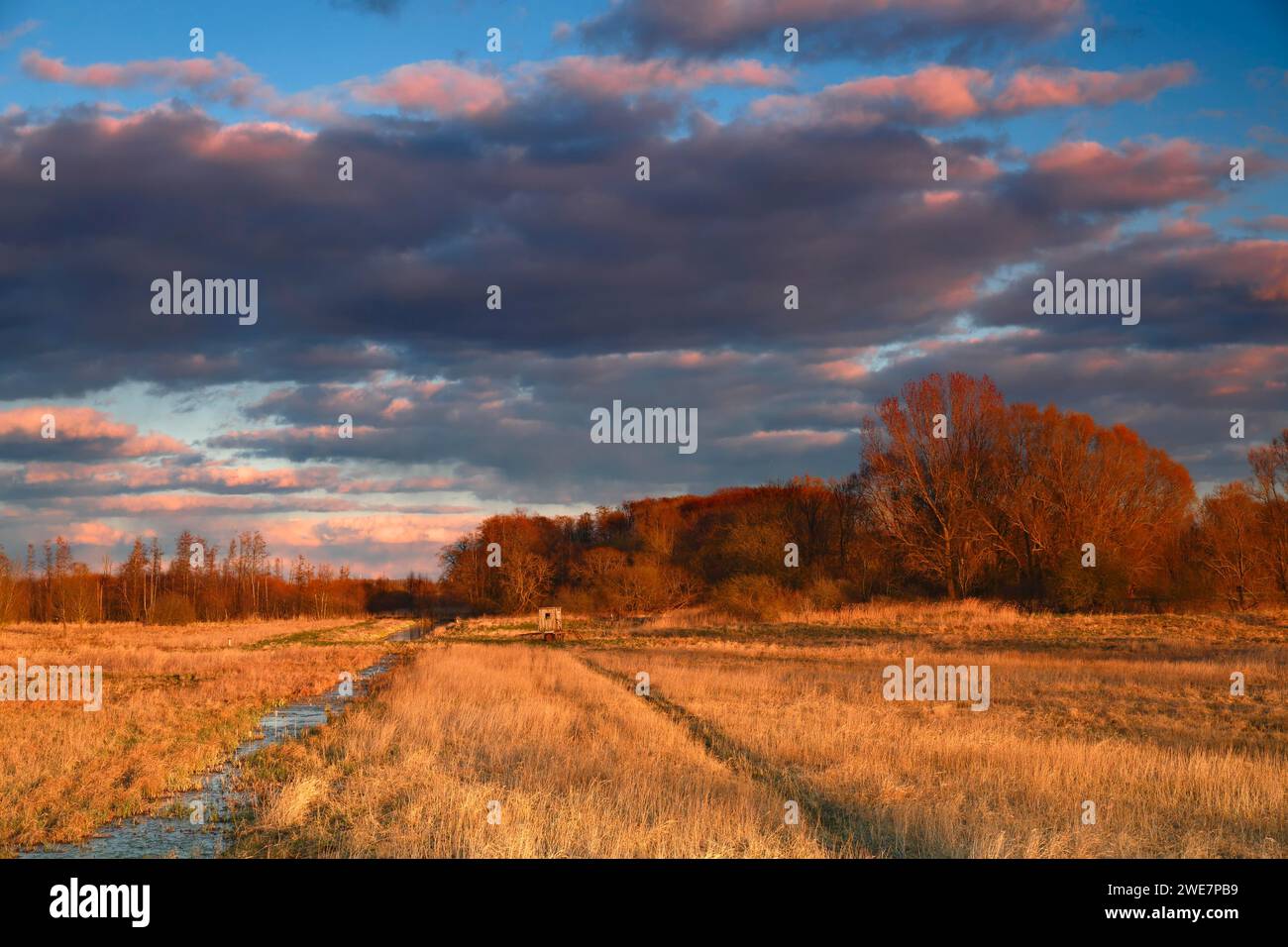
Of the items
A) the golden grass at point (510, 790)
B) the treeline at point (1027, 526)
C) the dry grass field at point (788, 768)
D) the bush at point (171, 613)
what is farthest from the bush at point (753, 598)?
the bush at point (171, 613)

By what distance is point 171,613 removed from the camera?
92688mm

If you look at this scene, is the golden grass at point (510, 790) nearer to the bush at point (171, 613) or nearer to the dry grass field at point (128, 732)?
the dry grass field at point (128, 732)

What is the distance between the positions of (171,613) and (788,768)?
92798mm

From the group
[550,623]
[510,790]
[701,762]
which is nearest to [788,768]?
[701,762]

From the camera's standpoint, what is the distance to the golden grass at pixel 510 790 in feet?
32.1

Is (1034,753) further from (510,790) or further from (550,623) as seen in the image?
(550,623)

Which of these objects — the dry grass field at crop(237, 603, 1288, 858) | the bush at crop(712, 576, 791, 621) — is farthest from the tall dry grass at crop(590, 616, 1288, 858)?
the bush at crop(712, 576, 791, 621)

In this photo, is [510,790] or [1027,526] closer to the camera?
[510,790]

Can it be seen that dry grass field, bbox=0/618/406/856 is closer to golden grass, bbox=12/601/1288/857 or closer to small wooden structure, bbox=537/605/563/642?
golden grass, bbox=12/601/1288/857

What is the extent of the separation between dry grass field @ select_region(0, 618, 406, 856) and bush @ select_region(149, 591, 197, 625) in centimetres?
5034

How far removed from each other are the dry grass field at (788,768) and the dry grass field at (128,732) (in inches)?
70.9

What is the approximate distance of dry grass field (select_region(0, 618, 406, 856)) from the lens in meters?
12.7
